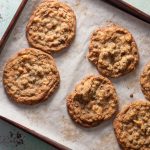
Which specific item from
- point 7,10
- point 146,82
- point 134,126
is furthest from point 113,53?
point 7,10

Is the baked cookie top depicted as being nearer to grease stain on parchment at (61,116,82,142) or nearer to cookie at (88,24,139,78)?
cookie at (88,24,139,78)

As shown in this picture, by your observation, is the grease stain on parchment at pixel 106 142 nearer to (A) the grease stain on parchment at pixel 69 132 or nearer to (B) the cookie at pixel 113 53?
(A) the grease stain on parchment at pixel 69 132

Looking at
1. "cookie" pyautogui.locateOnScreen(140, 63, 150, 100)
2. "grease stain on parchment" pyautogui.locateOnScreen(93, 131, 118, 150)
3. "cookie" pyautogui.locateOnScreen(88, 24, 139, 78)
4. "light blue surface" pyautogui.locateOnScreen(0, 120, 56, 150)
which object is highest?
"cookie" pyautogui.locateOnScreen(88, 24, 139, 78)

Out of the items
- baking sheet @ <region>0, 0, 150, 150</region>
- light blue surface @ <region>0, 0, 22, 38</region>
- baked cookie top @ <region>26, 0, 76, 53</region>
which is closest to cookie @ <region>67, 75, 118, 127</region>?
baking sheet @ <region>0, 0, 150, 150</region>

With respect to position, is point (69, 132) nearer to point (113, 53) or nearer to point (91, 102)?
point (91, 102)

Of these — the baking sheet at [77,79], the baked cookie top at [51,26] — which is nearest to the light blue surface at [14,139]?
the baking sheet at [77,79]

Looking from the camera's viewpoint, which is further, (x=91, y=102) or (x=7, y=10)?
(x=7, y=10)
